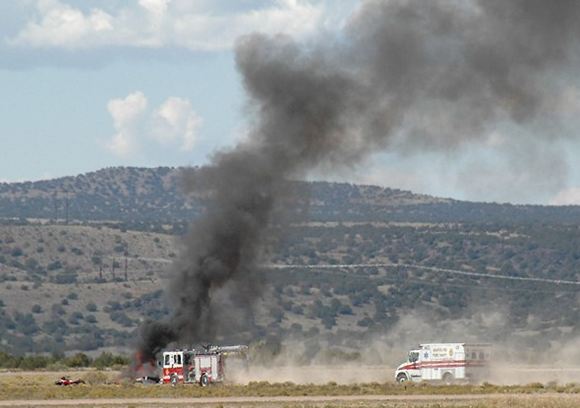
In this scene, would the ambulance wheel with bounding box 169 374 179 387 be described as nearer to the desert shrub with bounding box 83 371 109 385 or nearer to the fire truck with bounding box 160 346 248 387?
the fire truck with bounding box 160 346 248 387

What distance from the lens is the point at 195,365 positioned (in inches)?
3930

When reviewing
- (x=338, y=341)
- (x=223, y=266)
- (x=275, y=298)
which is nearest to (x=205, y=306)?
(x=223, y=266)

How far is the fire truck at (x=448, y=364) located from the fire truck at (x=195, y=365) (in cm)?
1246

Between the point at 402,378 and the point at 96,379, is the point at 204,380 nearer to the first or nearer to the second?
the point at 96,379

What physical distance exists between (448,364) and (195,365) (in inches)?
660

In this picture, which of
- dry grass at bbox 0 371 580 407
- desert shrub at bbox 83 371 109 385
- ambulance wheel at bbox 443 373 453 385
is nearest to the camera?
dry grass at bbox 0 371 580 407

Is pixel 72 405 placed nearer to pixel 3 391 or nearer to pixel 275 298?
pixel 3 391

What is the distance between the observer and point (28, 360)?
468 ft

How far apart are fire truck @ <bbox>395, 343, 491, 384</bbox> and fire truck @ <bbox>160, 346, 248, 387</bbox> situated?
12.5 meters

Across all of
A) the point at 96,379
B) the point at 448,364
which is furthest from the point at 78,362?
the point at 448,364

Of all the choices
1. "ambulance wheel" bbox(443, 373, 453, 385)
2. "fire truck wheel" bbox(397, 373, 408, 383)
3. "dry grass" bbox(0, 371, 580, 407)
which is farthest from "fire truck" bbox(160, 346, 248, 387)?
"ambulance wheel" bbox(443, 373, 453, 385)

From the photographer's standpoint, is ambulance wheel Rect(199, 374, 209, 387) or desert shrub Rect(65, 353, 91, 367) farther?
desert shrub Rect(65, 353, 91, 367)

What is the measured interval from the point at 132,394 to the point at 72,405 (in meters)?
9.41

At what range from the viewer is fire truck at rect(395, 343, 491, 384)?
101438mm
